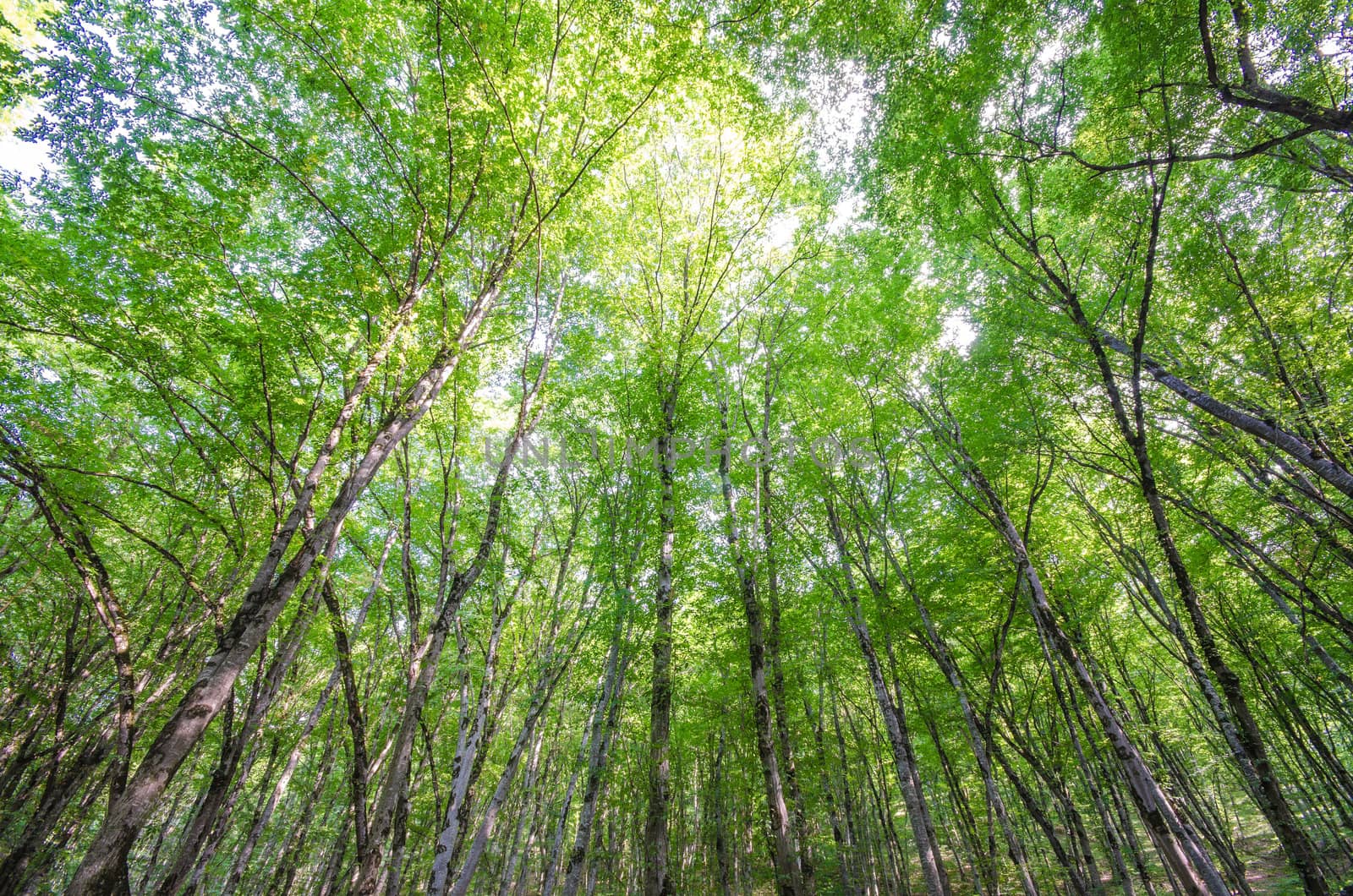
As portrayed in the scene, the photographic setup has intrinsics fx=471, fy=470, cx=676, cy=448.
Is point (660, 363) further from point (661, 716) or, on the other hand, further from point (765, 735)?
point (765, 735)

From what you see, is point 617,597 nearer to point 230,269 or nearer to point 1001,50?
point 230,269

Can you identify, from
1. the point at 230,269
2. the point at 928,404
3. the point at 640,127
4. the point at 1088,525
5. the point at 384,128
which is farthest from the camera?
the point at 1088,525

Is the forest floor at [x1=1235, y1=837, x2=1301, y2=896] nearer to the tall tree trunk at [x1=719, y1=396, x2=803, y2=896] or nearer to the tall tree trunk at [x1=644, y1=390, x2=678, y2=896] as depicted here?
the tall tree trunk at [x1=719, y1=396, x2=803, y2=896]

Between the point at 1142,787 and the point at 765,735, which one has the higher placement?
the point at 765,735

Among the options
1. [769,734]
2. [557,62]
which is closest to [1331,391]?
[769,734]

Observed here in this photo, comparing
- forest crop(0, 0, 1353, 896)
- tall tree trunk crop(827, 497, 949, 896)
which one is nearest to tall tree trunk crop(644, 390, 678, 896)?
forest crop(0, 0, 1353, 896)

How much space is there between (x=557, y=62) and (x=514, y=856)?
16.7m

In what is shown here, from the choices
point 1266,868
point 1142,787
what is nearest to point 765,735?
point 1142,787

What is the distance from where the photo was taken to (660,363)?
9.02 m

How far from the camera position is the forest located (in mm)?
5254

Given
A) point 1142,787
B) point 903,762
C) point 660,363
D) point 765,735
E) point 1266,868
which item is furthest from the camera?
point 1266,868

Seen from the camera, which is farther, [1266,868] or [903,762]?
[1266,868]

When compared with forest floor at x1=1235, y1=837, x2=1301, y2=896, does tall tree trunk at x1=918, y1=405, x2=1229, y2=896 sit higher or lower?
higher

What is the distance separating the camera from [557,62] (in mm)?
6973
